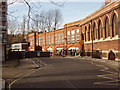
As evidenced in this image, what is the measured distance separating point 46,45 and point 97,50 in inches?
1496

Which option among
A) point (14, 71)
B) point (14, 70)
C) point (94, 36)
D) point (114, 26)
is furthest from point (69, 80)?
point (94, 36)

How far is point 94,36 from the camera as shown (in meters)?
44.9

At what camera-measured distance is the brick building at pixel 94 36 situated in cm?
3294

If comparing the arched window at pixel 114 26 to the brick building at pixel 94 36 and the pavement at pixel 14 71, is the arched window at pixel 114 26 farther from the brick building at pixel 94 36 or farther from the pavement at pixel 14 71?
the pavement at pixel 14 71

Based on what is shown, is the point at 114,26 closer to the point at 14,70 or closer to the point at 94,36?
the point at 94,36

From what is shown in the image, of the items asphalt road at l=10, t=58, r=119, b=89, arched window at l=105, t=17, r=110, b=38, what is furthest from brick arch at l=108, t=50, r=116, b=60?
asphalt road at l=10, t=58, r=119, b=89

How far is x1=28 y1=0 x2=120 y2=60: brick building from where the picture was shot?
108 ft

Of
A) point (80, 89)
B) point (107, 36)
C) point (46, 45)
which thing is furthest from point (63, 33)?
point (80, 89)

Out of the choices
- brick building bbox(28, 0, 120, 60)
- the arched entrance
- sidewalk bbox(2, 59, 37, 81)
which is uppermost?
brick building bbox(28, 0, 120, 60)

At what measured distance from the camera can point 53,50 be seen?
70.8 m

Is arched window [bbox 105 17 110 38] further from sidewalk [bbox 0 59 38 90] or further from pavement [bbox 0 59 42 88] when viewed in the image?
sidewalk [bbox 0 59 38 90]

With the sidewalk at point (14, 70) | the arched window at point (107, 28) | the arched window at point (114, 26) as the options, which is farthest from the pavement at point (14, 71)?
the arched window at point (107, 28)

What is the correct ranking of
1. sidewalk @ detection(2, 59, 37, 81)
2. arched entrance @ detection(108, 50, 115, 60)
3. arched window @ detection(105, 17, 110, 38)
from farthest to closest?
arched window @ detection(105, 17, 110, 38) < arched entrance @ detection(108, 50, 115, 60) < sidewalk @ detection(2, 59, 37, 81)

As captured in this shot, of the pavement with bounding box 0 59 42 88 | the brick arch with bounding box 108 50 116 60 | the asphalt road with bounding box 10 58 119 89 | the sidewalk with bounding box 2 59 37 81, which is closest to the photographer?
the asphalt road with bounding box 10 58 119 89
